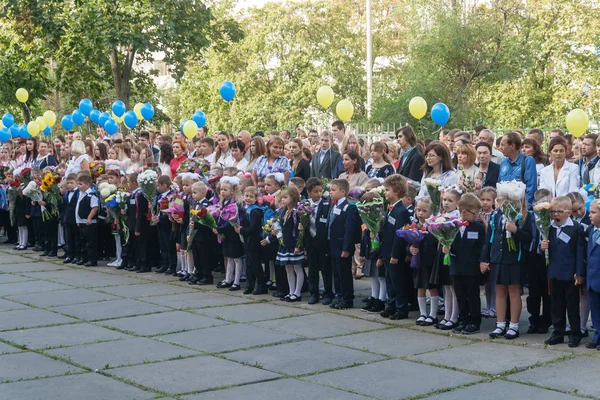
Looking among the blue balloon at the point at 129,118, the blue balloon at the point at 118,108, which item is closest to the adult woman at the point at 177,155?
the blue balloon at the point at 129,118

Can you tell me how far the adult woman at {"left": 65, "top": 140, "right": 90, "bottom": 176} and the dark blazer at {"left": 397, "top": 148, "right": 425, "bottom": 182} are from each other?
6921 millimetres

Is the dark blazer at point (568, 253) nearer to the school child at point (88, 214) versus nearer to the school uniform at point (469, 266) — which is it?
the school uniform at point (469, 266)

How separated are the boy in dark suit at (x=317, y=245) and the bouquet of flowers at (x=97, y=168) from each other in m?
5.46

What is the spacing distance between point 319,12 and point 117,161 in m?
30.2

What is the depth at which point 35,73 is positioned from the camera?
29.1 metres

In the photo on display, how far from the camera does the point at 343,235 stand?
11117 mm

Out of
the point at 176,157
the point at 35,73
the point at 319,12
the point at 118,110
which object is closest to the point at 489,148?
the point at 176,157

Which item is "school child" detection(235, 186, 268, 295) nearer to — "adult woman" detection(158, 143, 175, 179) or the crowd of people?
the crowd of people

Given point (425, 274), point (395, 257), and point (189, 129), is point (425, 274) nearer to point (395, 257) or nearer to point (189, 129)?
point (395, 257)

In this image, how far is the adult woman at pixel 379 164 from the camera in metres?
12.3

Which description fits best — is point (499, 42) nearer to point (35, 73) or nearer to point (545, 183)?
point (35, 73)

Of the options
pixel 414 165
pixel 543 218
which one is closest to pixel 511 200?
pixel 543 218

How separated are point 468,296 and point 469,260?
0.39 m

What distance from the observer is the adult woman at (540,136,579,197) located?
1073 centimetres
